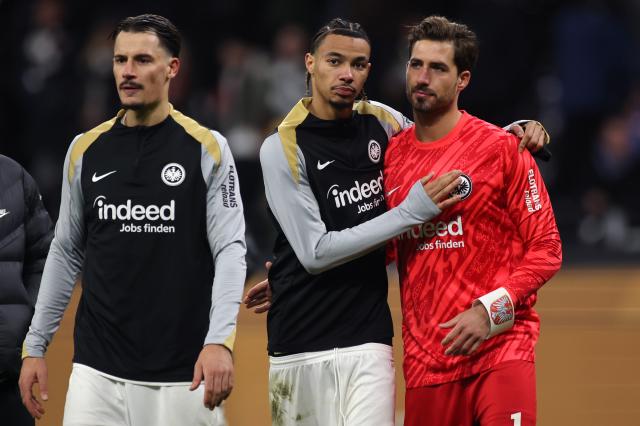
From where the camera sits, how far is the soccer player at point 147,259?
524cm

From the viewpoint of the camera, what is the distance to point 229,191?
5.30 meters

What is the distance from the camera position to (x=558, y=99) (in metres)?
14.2

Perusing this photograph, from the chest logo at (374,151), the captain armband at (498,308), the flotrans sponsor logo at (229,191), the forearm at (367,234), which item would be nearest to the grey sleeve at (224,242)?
the flotrans sponsor logo at (229,191)

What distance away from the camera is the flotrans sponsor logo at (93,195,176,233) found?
5277 mm

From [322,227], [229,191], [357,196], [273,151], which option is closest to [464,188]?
[357,196]

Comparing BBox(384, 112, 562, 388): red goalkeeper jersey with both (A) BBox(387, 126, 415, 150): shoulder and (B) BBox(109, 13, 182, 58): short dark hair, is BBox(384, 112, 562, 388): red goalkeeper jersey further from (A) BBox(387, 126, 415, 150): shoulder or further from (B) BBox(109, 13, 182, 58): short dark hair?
(B) BBox(109, 13, 182, 58): short dark hair

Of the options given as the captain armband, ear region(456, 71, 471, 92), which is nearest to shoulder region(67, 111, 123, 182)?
ear region(456, 71, 471, 92)

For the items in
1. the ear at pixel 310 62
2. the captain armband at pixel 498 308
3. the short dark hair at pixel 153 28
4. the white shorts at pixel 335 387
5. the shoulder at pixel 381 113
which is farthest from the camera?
the shoulder at pixel 381 113

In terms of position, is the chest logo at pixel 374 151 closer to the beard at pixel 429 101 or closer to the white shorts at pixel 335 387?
the beard at pixel 429 101

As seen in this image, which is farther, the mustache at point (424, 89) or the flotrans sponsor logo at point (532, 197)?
the mustache at point (424, 89)

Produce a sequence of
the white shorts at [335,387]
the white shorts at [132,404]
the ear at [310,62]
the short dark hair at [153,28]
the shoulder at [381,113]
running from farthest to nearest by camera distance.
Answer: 1. the shoulder at [381,113]
2. the ear at [310,62]
3. the white shorts at [335,387]
4. the short dark hair at [153,28]
5. the white shorts at [132,404]

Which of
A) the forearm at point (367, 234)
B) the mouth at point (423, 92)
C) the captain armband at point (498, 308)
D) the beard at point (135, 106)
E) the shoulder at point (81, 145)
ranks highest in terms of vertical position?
the mouth at point (423, 92)

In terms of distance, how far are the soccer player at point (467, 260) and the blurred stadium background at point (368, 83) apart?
5.81m

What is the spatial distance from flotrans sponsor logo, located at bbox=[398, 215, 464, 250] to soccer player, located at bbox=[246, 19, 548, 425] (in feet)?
0.56
